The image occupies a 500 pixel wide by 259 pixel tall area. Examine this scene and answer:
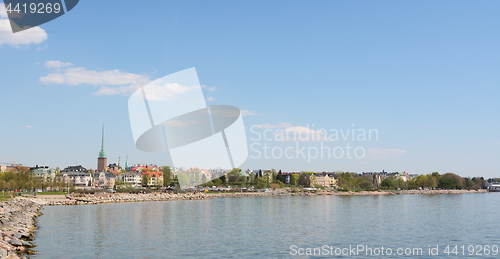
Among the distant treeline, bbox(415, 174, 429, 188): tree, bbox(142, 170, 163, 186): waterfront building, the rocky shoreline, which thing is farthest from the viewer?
bbox(415, 174, 429, 188): tree

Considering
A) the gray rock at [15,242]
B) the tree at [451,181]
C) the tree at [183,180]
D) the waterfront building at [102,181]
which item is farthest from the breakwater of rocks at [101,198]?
the tree at [451,181]

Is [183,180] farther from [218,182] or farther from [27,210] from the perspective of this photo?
[27,210]

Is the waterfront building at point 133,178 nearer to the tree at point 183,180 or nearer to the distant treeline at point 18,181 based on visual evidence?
the tree at point 183,180

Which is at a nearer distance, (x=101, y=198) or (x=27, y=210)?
(x=27, y=210)

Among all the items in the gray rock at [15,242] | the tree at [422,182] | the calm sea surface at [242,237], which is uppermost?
the gray rock at [15,242]

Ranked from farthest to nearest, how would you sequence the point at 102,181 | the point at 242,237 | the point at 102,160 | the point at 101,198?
the point at 102,160
the point at 102,181
the point at 101,198
the point at 242,237

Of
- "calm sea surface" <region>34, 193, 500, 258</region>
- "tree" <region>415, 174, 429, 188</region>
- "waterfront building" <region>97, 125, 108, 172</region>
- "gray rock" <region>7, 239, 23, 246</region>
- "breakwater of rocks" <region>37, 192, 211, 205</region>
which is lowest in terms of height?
"tree" <region>415, 174, 429, 188</region>

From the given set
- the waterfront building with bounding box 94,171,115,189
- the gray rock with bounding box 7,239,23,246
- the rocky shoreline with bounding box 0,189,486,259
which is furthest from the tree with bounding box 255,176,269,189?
the gray rock with bounding box 7,239,23,246

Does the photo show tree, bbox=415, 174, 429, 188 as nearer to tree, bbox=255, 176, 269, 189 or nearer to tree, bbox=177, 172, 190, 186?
tree, bbox=255, 176, 269, 189

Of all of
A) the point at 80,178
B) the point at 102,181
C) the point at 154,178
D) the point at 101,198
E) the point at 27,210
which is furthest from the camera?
the point at 154,178

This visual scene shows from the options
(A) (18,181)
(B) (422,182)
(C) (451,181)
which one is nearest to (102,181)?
(A) (18,181)

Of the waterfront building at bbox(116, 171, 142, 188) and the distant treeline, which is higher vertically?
the distant treeline

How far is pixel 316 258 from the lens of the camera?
22125 mm

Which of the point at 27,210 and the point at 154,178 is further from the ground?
the point at 27,210
